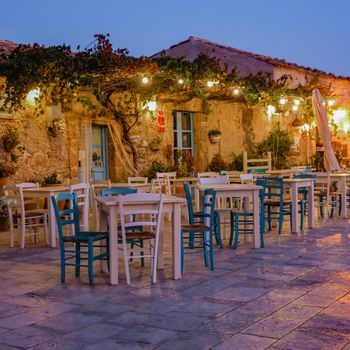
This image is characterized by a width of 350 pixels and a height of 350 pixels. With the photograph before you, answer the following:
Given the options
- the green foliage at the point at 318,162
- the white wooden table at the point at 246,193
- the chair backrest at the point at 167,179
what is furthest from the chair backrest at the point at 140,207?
the green foliage at the point at 318,162

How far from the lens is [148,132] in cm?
1207

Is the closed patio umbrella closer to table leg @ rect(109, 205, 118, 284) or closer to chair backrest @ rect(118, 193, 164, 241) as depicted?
chair backrest @ rect(118, 193, 164, 241)

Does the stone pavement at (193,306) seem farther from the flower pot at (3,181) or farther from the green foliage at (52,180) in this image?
the green foliage at (52,180)

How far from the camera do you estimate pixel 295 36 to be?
45.2 meters

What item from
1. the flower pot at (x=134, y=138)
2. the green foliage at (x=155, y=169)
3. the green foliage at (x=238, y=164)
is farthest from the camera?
the green foliage at (x=238, y=164)

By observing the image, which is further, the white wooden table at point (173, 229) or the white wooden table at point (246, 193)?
the white wooden table at point (246, 193)

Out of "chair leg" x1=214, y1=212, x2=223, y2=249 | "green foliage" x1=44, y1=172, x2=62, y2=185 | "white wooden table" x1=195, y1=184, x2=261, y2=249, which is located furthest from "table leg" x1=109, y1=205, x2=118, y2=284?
"green foliage" x1=44, y1=172, x2=62, y2=185

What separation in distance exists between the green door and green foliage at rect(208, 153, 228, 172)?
3027mm

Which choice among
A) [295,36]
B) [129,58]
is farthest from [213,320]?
[295,36]

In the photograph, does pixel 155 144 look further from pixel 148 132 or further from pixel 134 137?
pixel 134 137

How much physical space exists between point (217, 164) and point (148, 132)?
2.32m

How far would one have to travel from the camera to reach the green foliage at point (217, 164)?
13492mm

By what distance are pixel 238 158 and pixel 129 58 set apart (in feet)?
17.6

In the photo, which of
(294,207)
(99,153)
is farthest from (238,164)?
(294,207)
